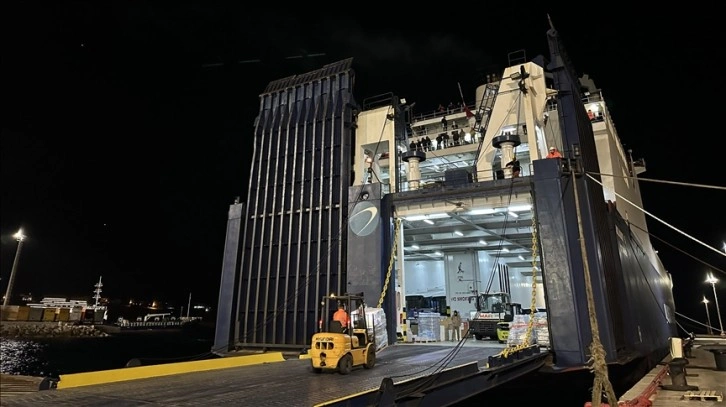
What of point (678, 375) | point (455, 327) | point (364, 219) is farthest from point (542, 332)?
point (364, 219)

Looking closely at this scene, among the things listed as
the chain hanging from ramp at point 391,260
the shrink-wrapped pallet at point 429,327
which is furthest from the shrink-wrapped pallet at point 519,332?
the shrink-wrapped pallet at point 429,327

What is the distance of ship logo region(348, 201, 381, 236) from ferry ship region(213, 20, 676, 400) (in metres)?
0.04

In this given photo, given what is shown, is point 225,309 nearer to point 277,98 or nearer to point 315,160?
point 315,160

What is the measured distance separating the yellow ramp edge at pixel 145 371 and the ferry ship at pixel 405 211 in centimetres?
510

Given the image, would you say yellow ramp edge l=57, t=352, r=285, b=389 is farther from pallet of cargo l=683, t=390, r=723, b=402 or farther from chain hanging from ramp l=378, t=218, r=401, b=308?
pallet of cargo l=683, t=390, r=723, b=402

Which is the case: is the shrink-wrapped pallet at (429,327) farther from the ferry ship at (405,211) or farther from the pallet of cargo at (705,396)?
the pallet of cargo at (705,396)

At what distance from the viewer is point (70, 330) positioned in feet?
230

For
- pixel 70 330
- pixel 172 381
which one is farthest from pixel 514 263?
pixel 70 330

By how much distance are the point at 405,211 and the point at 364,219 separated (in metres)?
1.73

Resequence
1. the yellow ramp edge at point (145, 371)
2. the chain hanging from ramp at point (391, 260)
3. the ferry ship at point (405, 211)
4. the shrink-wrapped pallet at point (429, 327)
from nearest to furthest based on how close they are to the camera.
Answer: the yellow ramp edge at point (145, 371)
the ferry ship at point (405, 211)
the chain hanging from ramp at point (391, 260)
the shrink-wrapped pallet at point (429, 327)

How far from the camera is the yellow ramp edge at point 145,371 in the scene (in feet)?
24.3

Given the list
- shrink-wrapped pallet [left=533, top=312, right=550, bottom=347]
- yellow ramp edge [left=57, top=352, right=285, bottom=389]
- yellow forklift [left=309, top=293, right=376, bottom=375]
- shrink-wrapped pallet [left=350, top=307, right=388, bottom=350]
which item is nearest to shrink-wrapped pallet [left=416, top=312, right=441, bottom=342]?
shrink-wrapped pallet [left=350, top=307, right=388, bottom=350]

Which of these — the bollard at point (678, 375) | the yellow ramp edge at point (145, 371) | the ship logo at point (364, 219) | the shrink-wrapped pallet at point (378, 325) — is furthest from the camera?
the ship logo at point (364, 219)

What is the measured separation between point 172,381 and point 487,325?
1396cm
